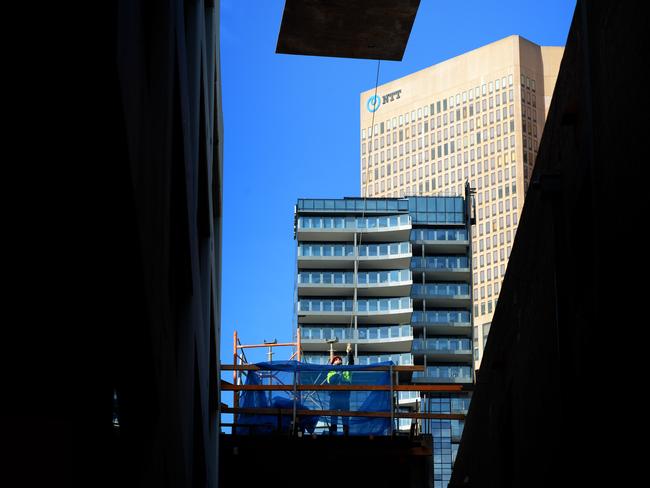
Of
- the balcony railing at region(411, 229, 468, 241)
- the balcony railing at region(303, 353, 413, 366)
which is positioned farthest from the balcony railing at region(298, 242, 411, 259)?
the balcony railing at region(303, 353, 413, 366)

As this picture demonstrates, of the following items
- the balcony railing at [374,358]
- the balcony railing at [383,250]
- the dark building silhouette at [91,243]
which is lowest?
the dark building silhouette at [91,243]

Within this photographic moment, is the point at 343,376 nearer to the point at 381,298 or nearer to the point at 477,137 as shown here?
the point at 381,298

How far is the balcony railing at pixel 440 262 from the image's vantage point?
13475 centimetres

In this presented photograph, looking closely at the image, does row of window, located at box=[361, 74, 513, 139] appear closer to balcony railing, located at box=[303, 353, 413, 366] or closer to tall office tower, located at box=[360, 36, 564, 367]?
tall office tower, located at box=[360, 36, 564, 367]

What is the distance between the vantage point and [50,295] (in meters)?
6.11

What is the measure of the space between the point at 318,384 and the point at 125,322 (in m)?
19.6

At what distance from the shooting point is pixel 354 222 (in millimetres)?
127875

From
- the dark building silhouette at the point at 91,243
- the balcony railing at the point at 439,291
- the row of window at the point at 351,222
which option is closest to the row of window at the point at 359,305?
the row of window at the point at 351,222

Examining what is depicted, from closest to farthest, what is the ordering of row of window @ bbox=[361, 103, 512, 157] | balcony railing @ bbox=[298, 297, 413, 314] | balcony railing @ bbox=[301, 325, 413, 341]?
balcony railing @ bbox=[301, 325, 413, 341], balcony railing @ bbox=[298, 297, 413, 314], row of window @ bbox=[361, 103, 512, 157]

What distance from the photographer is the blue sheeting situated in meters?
25.6

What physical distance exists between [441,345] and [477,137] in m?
40.7

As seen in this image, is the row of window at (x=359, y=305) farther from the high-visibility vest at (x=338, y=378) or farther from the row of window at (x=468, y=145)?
the high-visibility vest at (x=338, y=378)

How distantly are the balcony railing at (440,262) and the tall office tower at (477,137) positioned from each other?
1928cm

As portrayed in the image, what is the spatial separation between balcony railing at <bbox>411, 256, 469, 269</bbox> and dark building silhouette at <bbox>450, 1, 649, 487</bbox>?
391ft
